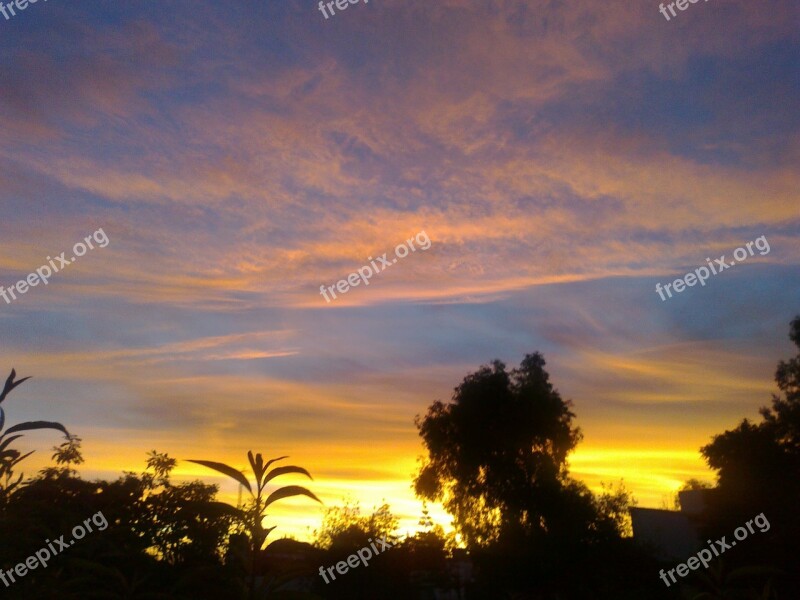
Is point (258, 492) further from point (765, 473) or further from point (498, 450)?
point (498, 450)

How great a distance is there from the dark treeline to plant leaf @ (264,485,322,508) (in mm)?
11

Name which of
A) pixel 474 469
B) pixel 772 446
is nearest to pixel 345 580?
pixel 474 469

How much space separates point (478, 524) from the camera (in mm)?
45375

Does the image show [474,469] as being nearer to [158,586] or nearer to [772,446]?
[772,446]

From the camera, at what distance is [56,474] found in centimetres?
1155

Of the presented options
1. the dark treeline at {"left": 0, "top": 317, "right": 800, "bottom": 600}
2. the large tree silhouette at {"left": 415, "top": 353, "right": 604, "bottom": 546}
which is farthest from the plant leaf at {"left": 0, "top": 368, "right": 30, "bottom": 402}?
the large tree silhouette at {"left": 415, "top": 353, "right": 604, "bottom": 546}

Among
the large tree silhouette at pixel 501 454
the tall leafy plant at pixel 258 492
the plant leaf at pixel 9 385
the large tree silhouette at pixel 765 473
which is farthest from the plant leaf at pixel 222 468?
the large tree silhouette at pixel 501 454

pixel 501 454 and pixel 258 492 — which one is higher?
pixel 501 454

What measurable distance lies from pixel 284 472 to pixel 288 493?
0.81 feet

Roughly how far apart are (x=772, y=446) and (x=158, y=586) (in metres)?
38.4

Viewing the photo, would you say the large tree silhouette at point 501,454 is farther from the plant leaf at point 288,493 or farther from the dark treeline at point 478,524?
the plant leaf at point 288,493

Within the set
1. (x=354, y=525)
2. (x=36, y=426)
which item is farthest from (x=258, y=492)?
(x=354, y=525)

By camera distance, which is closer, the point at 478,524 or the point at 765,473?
the point at 765,473

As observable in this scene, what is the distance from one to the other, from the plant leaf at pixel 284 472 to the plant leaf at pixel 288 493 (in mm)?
107
